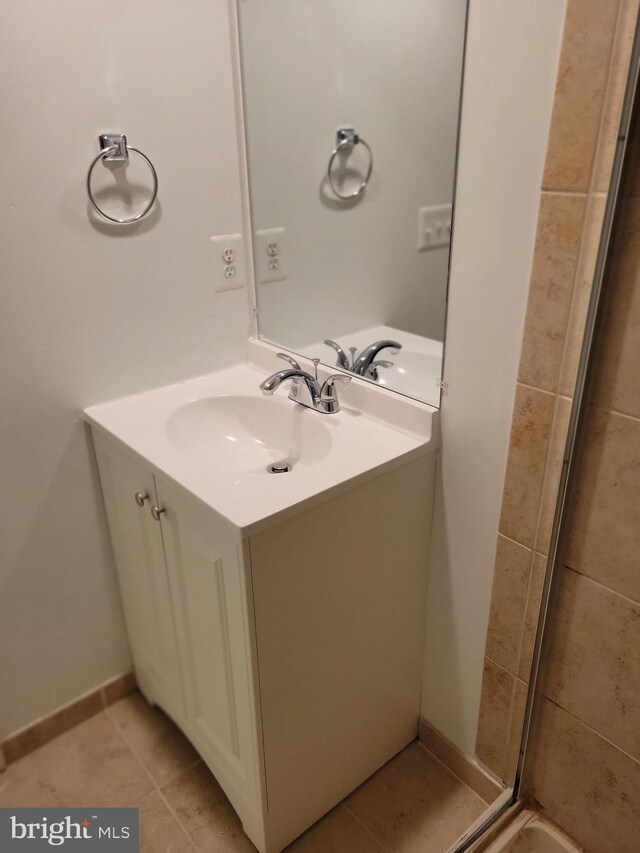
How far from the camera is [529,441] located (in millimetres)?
1126

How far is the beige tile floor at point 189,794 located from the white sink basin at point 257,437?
0.77 metres

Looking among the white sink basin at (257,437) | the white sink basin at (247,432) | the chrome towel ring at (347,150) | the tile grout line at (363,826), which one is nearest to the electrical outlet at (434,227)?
the chrome towel ring at (347,150)

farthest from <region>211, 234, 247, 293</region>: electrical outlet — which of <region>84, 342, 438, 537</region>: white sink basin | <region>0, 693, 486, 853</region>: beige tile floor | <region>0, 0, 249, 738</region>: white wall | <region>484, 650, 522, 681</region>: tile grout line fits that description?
<region>0, 693, 486, 853</region>: beige tile floor

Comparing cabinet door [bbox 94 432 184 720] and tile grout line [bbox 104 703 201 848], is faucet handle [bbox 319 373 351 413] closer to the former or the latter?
cabinet door [bbox 94 432 184 720]

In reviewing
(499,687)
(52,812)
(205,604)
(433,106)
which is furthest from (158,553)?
(433,106)

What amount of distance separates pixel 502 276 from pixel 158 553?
34.7 inches

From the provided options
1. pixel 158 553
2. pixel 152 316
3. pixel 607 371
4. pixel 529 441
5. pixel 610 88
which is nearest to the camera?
pixel 610 88

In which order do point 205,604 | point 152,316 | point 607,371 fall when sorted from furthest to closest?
point 152,316, point 205,604, point 607,371

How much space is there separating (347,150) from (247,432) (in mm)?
724

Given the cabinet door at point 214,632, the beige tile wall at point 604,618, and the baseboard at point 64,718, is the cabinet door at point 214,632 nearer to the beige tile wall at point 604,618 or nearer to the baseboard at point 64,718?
the baseboard at point 64,718

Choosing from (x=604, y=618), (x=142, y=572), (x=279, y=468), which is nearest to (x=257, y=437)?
(x=279, y=468)

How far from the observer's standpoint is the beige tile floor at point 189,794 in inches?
55.2

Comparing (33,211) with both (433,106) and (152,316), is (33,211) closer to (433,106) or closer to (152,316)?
(152,316)

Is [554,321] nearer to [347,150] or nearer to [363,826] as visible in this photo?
[347,150]
